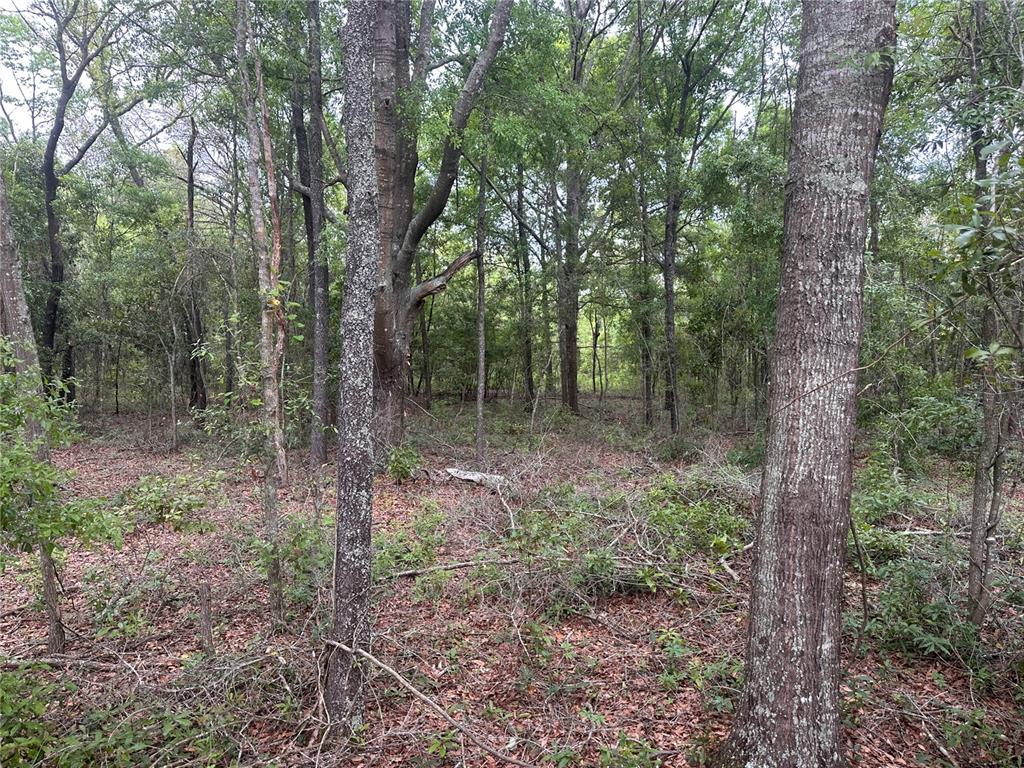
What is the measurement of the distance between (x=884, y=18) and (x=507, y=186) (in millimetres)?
15844

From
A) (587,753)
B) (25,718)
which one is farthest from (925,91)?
(25,718)

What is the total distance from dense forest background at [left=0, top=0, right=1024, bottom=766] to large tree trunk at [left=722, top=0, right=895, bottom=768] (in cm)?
20

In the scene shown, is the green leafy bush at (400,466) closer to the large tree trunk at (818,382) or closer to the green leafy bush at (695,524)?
the green leafy bush at (695,524)

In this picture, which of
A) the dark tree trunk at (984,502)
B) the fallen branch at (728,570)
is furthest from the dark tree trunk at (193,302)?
the dark tree trunk at (984,502)

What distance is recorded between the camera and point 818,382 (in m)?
2.75

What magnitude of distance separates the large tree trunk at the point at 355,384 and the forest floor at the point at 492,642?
40 centimetres

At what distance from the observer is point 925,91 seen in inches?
181

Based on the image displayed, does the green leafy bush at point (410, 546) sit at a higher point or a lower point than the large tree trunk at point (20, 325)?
lower

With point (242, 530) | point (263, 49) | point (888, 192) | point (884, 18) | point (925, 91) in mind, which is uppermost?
point (263, 49)

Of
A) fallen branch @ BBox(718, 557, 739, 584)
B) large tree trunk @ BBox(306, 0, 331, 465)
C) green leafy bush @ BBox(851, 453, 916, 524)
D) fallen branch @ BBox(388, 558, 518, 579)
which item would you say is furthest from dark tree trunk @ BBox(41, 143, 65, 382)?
green leafy bush @ BBox(851, 453, 916, 524)

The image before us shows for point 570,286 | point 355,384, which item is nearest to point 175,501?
point 355,384

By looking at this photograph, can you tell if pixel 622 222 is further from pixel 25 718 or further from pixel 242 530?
pixel 25 718

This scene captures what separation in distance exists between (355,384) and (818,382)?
2827mm

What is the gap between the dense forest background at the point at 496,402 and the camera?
3.71m
